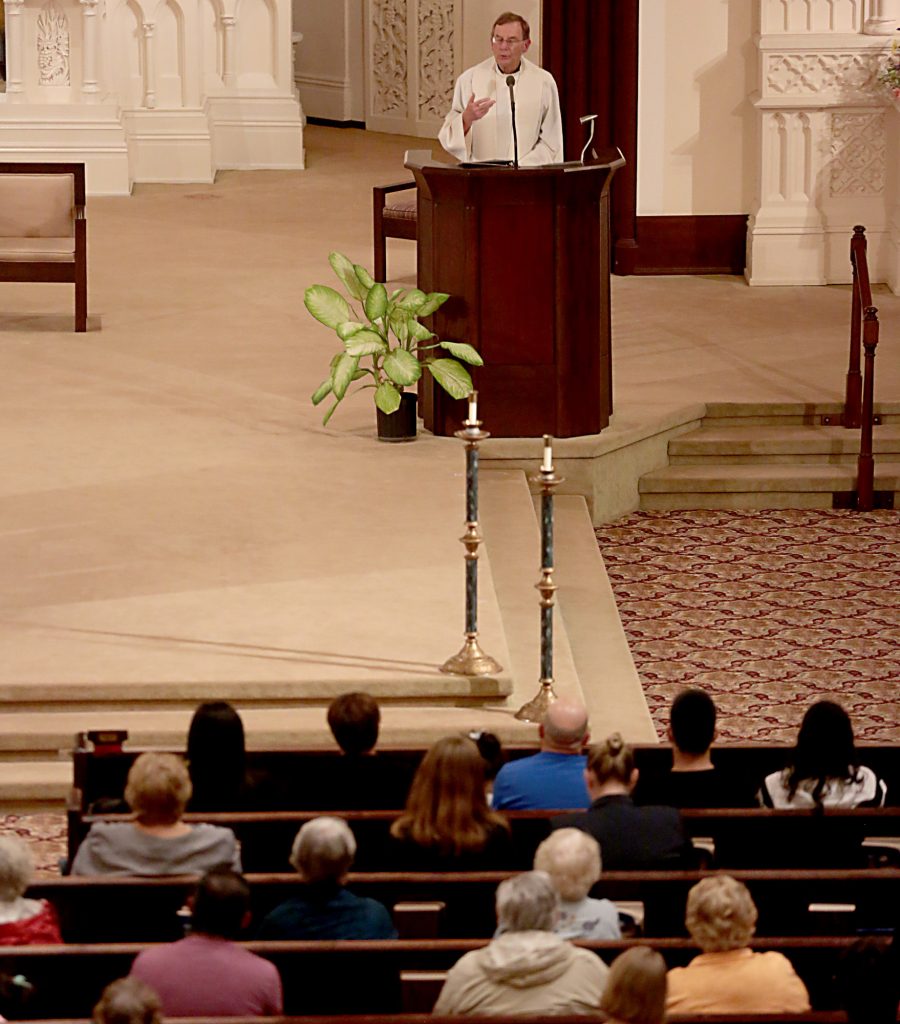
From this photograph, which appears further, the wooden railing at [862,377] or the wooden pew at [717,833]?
the wooden railing at [862,377]

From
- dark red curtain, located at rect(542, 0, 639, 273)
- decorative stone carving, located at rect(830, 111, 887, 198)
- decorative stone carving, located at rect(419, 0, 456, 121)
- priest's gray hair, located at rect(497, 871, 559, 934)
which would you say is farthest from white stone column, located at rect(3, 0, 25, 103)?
priest's gray hair, located at rect(497, 871, 559, 934)

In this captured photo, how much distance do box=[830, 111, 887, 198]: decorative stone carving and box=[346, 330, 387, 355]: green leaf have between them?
454 centimetres

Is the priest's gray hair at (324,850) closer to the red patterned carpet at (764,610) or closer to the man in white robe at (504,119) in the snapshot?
the red patterned carpet at (764,610)

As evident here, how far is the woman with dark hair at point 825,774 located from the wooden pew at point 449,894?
1.81 ft

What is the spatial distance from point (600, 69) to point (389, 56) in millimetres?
5590

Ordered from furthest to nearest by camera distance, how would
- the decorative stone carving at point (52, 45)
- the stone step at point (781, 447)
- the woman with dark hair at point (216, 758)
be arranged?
the decorative stone carving at point (52, 45) → the stone step at point (781, 447) → the woman with dark hair at point (216, 758)

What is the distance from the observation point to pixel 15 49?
47.8 ft

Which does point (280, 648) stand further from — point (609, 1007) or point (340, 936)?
point (609, 1007)

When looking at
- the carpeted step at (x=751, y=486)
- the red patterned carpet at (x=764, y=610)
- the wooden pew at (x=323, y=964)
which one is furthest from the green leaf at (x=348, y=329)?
the wooden pew at (x=323, y=964)

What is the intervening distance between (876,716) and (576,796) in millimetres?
2408

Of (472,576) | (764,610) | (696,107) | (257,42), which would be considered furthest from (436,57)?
(472,576)

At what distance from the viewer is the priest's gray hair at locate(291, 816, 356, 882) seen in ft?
14.5

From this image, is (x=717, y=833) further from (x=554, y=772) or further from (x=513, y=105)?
(x=513, y=105)

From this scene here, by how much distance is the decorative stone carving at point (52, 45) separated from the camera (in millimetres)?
14562
